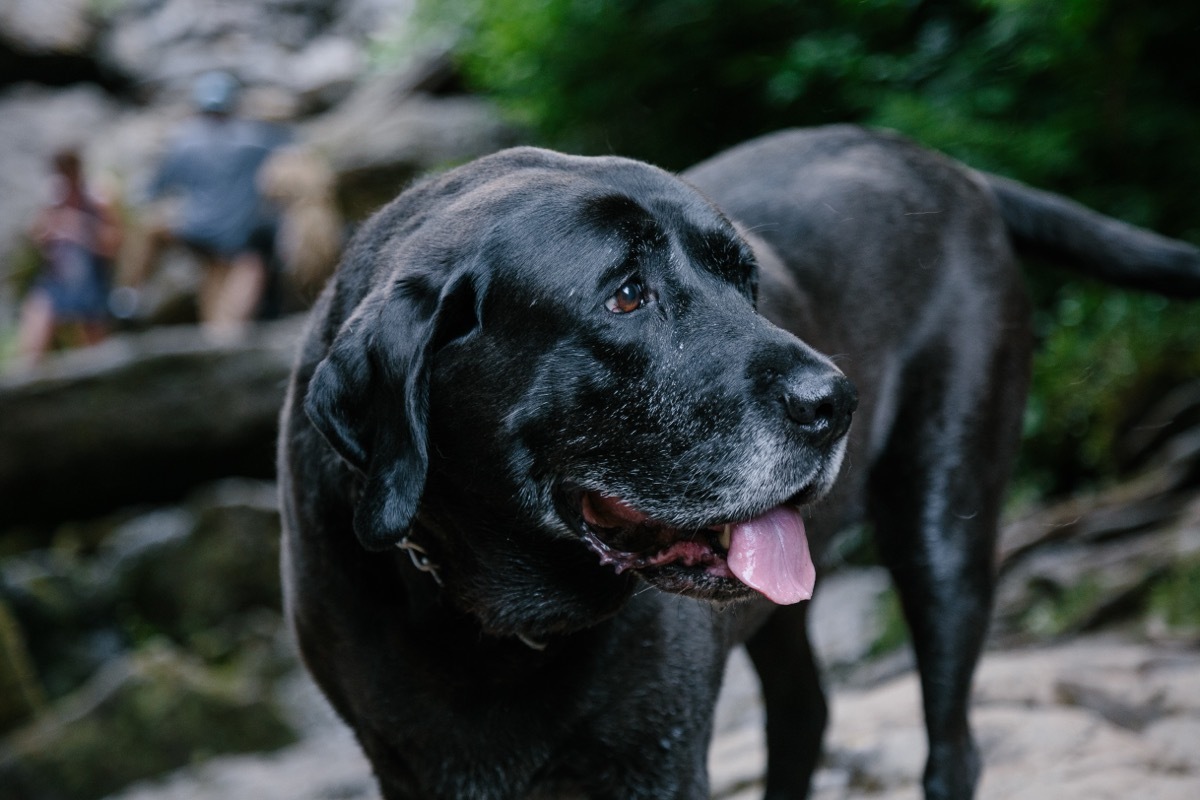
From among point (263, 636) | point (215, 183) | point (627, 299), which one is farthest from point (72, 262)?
point (627, 299)

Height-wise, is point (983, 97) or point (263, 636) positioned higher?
point (983, 97)

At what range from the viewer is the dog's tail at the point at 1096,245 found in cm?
423

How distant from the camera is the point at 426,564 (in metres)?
2.71

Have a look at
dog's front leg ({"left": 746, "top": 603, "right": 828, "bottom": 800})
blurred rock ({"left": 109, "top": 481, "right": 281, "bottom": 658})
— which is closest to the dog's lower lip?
dog's front leg ({"left": 746, "top": 603, "right": 828, "bottom": 800})

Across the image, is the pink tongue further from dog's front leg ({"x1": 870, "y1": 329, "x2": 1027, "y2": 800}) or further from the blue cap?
the blue cap

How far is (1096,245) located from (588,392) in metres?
2.45

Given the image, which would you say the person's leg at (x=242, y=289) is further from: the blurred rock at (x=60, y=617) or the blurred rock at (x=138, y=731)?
the blurred rock at (x=138, y=731)

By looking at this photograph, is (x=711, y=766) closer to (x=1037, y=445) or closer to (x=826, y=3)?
(x=1037, y=445)

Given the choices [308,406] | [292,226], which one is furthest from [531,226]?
[292,226]

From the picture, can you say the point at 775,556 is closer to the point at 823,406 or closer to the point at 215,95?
the point at 823,406

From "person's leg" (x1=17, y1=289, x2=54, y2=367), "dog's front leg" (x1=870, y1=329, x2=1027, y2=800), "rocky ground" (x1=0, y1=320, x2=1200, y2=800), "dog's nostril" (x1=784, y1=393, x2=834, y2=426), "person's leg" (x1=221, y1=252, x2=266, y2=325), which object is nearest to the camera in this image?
"dog's nostril" (x1=784, y1=393, x2=834, y2=426)

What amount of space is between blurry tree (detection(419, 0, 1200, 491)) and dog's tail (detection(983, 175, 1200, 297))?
196 centimetres

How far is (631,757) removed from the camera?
2.77 metres

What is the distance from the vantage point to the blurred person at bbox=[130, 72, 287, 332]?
436 inches
